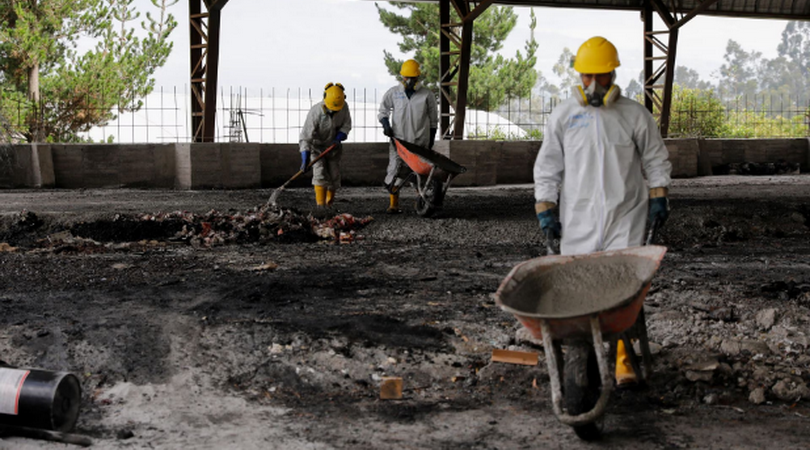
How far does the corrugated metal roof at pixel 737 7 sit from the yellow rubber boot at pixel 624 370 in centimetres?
1777

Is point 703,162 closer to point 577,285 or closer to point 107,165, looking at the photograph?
point 107,165

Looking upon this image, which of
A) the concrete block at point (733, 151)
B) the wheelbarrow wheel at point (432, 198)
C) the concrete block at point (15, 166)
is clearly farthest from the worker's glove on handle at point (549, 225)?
the concrete block at point (733, 151)

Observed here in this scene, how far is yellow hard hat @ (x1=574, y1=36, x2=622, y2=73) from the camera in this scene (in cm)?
410

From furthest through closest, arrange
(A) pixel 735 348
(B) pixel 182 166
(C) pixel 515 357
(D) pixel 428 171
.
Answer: (B) pixel 182 166 → (D) pixel 428 171 → (A) pixel 735 348 → (C) pixel 515 357

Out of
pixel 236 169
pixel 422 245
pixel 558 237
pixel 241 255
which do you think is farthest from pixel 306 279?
pixel 236 169

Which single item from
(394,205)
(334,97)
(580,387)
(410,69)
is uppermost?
(410,69)

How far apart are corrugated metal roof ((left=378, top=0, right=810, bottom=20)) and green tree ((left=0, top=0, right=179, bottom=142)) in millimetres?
11568

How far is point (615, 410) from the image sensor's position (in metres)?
4.03

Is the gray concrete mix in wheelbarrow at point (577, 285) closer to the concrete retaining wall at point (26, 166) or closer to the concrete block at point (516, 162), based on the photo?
the concrete retaining wall at point (26, 166)

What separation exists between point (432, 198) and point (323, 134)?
1.69 meters

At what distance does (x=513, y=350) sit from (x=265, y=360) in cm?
150

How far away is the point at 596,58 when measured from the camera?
13.5ft

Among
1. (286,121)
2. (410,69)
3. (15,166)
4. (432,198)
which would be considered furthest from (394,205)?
(286,121)

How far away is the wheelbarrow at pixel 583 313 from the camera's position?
3307 millimetres
